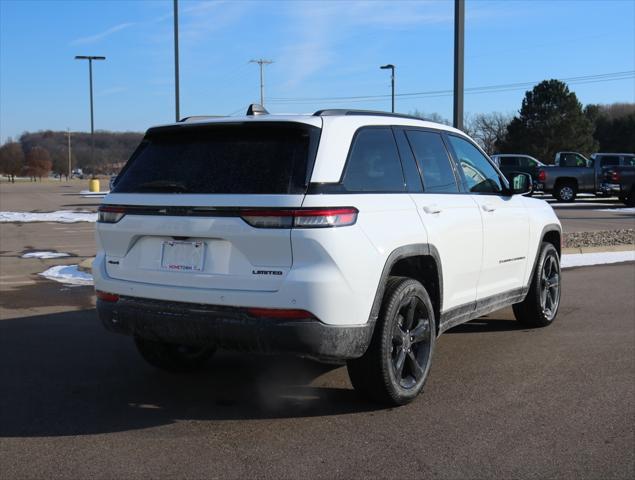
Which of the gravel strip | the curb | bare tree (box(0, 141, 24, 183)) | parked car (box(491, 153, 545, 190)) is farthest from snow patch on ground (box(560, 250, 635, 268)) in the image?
bare tree (box(0, 141, 24, 183))

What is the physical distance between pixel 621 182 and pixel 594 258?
1774 cm

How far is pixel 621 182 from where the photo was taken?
1103 inches

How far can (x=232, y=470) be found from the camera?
12.0ft

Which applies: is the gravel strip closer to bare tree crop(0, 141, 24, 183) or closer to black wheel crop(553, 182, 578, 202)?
black wheel crop(553, 182, 578, 202)

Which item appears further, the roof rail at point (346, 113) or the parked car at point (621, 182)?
the parked car at point (621, 182)

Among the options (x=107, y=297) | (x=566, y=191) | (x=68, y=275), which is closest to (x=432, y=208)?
(x=107, y=297)

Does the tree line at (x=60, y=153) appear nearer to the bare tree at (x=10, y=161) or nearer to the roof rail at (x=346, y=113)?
the bare tree at (x=10, y=161)

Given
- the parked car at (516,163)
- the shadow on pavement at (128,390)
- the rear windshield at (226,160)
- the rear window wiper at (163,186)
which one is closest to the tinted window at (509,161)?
the parked car at (516,163)

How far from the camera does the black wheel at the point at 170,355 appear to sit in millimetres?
5367

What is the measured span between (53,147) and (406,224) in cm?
15150

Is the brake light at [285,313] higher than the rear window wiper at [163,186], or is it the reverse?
the rear window wiper at [163,186]

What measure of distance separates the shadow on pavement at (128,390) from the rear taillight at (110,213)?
4.05 ft

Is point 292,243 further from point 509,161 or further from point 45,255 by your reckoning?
point 509,161

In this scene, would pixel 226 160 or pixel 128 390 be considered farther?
pixel 128 390
